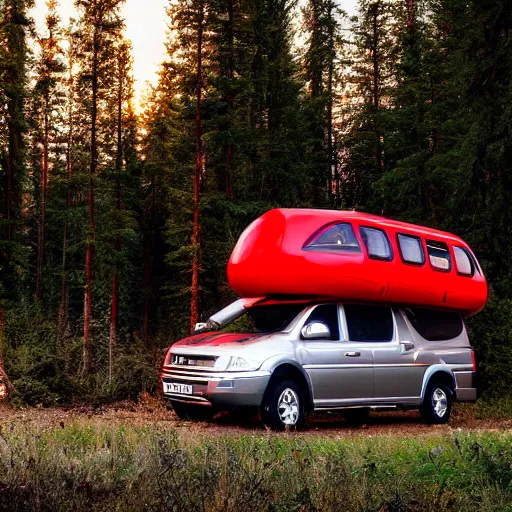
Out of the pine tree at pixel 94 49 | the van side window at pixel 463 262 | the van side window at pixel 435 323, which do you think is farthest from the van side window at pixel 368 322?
the pine tree at pixel 94 49

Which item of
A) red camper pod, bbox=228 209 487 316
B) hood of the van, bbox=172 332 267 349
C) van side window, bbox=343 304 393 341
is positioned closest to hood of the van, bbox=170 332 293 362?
hood of the van, bbox=172 332 267 349

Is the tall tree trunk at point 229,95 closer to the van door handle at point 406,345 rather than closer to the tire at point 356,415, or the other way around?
the tire at point 356,415

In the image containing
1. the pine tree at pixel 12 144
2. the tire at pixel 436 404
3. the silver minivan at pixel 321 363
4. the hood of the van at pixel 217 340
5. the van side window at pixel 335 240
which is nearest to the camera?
the silver minivan at pixel 321 363

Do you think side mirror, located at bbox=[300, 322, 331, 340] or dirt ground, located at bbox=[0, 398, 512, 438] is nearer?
dirt ground, located at bbox=[0, 398, 512, 438]

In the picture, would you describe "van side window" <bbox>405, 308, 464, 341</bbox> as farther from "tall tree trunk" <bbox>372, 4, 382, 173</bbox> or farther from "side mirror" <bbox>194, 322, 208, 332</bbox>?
"tall tree trunk" <bbox>372, 4, 382, 173</bbox>

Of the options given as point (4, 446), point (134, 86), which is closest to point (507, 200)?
point (4, 446)

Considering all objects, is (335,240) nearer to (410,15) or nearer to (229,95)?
(229,95)

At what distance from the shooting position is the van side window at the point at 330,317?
12.1 m

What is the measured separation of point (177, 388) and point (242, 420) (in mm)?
1553

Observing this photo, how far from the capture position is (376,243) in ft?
41.9

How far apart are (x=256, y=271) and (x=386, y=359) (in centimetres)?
268

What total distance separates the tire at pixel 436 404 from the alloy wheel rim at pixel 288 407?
3007 millimetres

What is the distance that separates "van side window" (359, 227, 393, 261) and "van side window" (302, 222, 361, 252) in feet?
0.88

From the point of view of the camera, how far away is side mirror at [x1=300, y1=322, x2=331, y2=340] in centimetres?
1168
